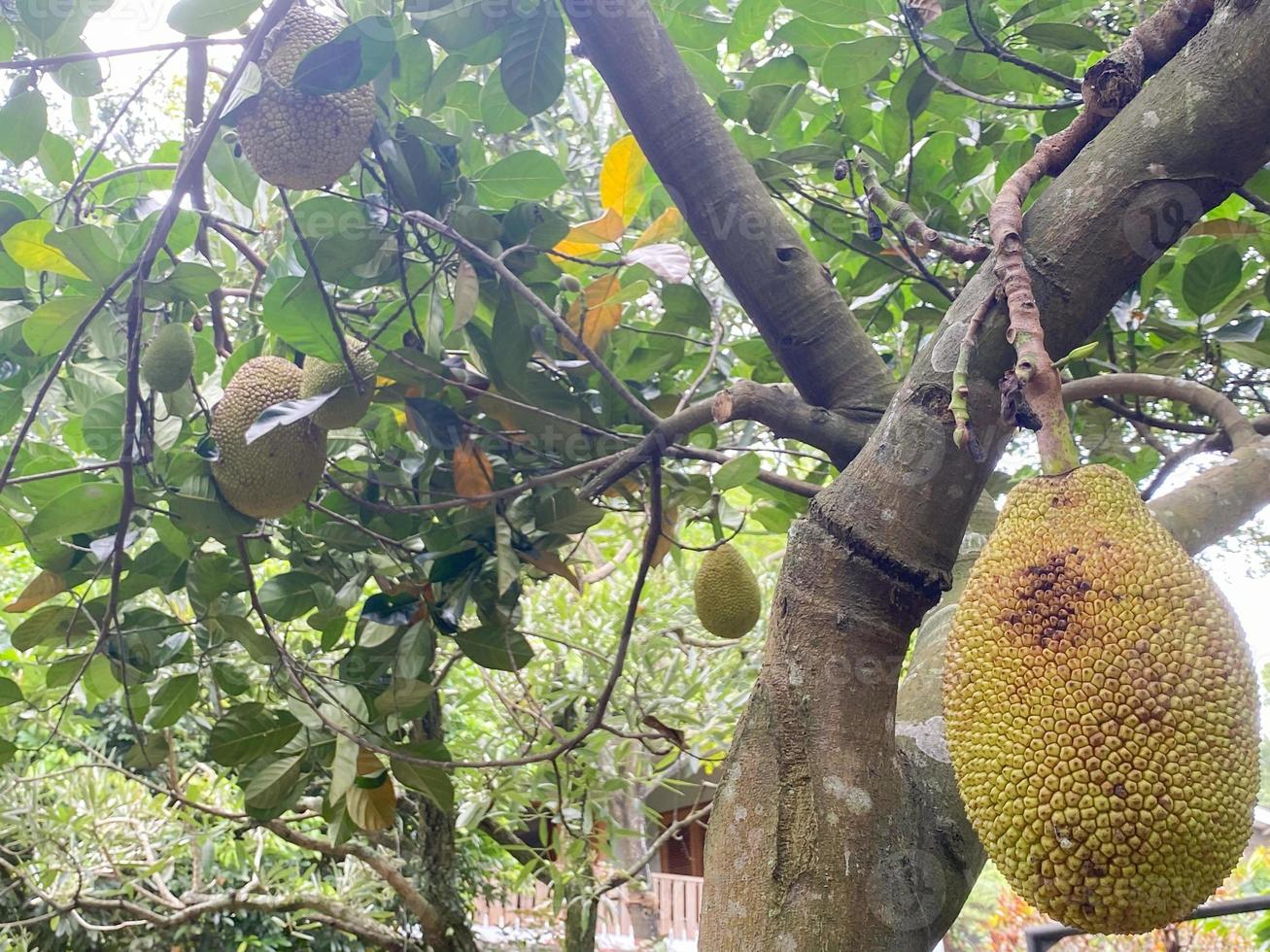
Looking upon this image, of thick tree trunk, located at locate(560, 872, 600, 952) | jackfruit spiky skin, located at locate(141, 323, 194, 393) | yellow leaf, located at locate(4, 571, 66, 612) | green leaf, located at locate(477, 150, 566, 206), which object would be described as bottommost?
thick tree trunk, located at locate(560, 872, 600, 952)

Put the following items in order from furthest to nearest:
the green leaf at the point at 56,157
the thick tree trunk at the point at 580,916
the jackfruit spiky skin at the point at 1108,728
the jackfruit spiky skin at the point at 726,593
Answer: the thick tree trunk at the point at 580,916 → the jackfruit spiky skin at the point at 726,593 → the green leaf at the point at 56,157 → the jackfruit spiky skin at the point at 1108,728

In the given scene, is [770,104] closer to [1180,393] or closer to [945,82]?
[945,82]

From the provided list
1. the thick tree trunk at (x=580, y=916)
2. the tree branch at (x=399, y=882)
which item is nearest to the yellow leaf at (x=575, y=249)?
the thick tree trunk at (x=580, y=916)

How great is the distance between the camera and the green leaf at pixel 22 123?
0.75 m

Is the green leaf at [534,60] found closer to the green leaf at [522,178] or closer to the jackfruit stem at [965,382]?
the green leaf at [522,178]

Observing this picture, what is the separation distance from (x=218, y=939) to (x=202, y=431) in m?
2.01

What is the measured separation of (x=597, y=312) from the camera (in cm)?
91

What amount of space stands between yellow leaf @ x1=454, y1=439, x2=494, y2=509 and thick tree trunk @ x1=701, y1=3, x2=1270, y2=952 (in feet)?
1.52

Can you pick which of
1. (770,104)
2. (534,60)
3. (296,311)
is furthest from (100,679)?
(770,104)

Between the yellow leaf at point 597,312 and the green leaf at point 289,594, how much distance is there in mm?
346

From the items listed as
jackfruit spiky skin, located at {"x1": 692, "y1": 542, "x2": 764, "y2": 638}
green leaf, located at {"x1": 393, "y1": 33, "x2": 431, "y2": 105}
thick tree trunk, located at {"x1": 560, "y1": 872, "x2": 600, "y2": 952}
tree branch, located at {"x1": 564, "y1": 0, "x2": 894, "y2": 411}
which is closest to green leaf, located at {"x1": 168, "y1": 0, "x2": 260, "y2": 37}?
green leaf, located at {"x1": 393, "y1": 33, "x2": 431, "y2": 105}

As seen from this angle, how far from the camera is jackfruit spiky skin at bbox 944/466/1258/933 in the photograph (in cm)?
39

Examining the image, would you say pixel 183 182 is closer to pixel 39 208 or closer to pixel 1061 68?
pixel 39 208

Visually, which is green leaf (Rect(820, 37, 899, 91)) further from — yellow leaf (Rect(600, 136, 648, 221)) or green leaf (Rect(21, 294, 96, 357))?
green leaf (Rect(21, 294, 96, 357))
